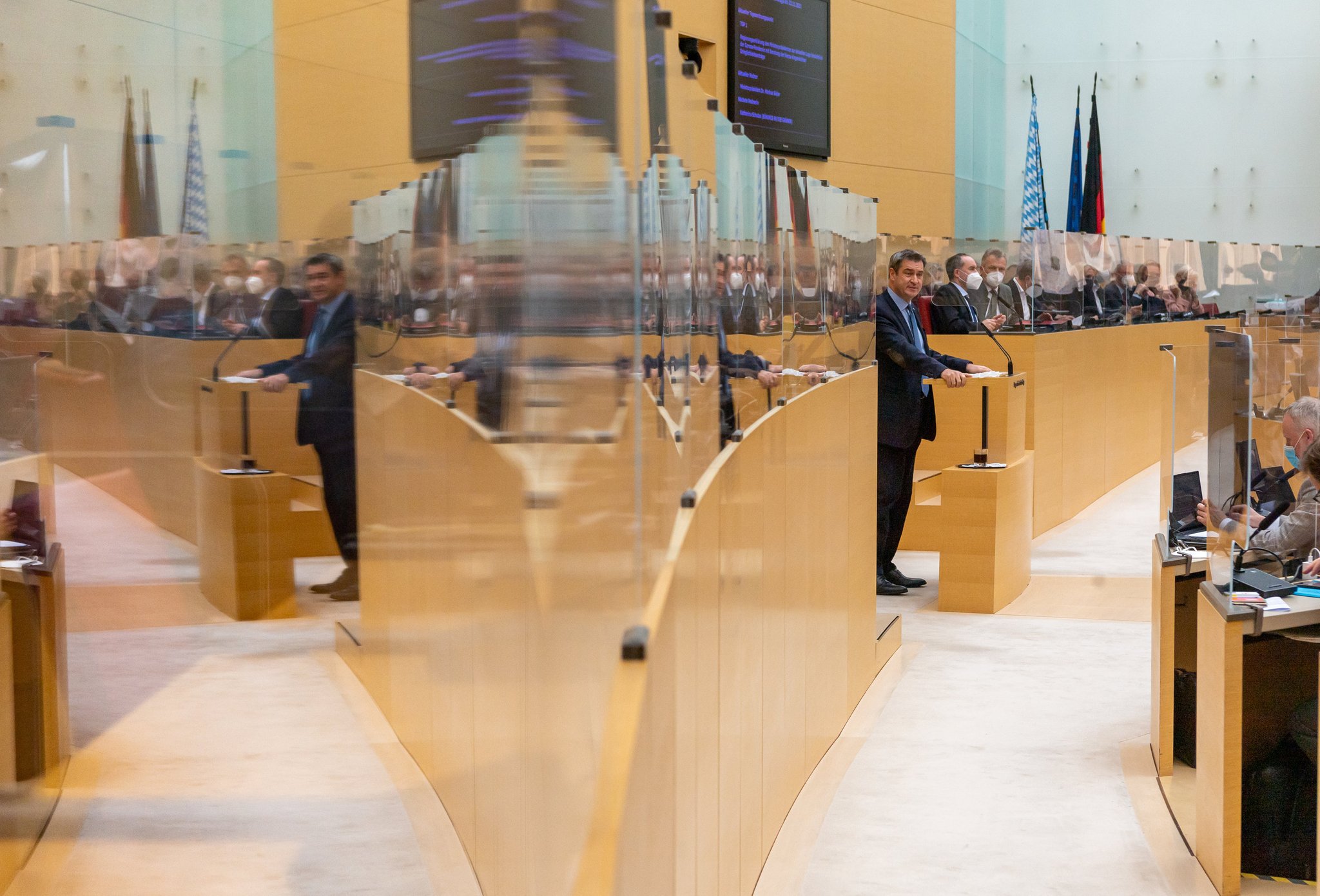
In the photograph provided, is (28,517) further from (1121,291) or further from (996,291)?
(1121,291)

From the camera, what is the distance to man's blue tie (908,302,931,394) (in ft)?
20.7

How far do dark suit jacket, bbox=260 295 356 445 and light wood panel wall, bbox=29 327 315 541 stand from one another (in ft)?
0.13

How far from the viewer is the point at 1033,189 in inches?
577

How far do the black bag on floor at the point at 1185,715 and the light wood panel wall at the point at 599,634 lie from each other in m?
1.07

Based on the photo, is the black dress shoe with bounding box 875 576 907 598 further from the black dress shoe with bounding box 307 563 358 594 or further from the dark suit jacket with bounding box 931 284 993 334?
the black dress shoe with bounding box 307 563 358 594

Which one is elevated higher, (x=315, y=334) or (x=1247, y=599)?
(x=315, y=334)

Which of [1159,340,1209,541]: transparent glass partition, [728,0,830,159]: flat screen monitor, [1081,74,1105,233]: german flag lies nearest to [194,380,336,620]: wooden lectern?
[1159,340,1209,541]: transparent glass partition

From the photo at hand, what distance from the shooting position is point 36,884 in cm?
240

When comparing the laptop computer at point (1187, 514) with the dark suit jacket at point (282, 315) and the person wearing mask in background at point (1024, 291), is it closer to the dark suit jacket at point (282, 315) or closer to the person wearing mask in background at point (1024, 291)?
the dark suit jacket at point (282, 315)

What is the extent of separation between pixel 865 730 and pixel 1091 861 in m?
1.12

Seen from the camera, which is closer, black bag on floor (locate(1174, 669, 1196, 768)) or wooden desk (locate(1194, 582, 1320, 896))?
wooden desk (locate(1194, 582, 1320, 896))

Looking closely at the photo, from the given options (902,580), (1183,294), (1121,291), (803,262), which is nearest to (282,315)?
(803,262)

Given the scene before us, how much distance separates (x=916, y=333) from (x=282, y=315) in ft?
14.1

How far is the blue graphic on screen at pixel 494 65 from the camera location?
1.54 meters
